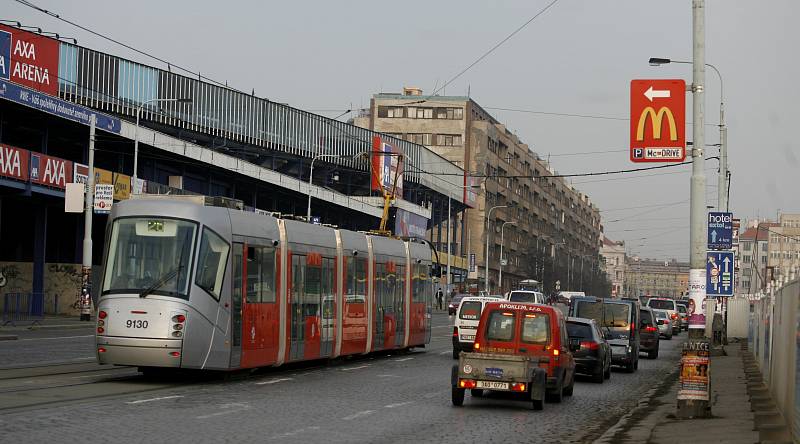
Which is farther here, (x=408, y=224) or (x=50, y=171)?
(x=408, y=224)

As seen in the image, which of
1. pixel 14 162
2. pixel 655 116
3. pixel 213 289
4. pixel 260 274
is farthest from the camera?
pixel 14 162

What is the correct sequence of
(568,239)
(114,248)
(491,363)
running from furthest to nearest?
(568,239) → (114,248) → (491,363)

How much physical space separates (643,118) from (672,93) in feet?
2.06

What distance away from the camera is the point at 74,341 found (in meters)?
33.0

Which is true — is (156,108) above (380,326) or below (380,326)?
above

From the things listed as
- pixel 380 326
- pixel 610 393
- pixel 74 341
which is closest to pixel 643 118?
pixel 610 393

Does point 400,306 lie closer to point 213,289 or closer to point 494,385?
point 213,289

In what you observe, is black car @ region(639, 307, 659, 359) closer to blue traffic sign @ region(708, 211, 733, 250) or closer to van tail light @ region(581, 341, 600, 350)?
blue traffic sign @ region(708, 211, 733, 250)

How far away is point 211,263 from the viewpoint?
20.5 m

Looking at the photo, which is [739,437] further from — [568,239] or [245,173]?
[568,239]

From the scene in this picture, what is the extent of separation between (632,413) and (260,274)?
24.8ft

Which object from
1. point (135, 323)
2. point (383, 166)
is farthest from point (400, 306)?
point (383, 166)

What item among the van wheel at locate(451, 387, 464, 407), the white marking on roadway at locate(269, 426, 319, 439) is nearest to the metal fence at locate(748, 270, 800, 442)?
the van wheel at locate(451, 387, 464, 407)

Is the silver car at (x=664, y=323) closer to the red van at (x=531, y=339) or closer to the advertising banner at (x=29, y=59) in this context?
the advertising banner at (x=29, y=59)
